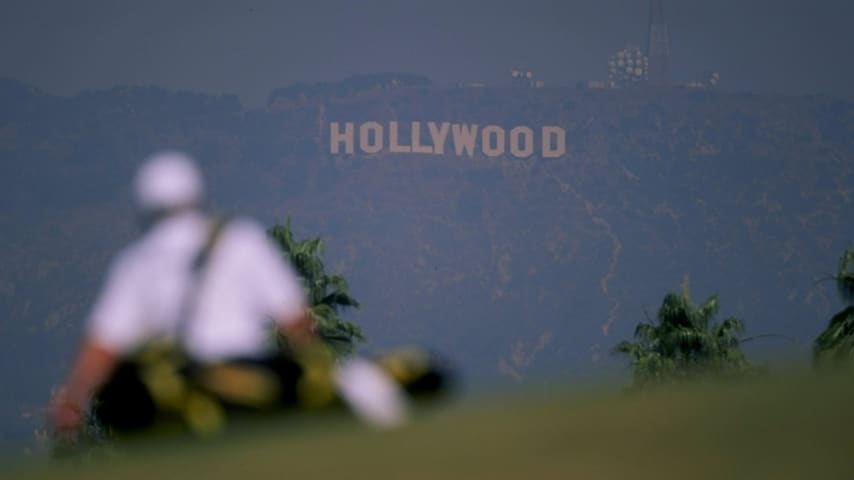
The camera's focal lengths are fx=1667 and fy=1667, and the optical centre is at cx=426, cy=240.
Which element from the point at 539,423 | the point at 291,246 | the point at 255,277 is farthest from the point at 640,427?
the point at 291,246

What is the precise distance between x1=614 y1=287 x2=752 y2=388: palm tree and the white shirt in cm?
5164

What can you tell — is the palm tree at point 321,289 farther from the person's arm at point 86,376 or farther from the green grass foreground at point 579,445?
the green grass foreground at point 579,445

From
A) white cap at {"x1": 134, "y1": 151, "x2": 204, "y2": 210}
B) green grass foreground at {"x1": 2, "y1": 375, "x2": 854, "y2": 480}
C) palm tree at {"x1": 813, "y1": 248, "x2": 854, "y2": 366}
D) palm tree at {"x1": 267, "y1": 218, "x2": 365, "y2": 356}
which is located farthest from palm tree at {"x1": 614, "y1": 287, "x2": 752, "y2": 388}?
green grass foreground at {"x1": 2, "y1": 375, "x2": 854, "y2": 480}

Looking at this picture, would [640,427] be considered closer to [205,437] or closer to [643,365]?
[205,437]

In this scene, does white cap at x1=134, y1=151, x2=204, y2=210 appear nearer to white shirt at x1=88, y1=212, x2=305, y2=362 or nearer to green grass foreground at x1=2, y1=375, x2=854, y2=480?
white shirt at x1=88, y1=212, x2=305, y2=362

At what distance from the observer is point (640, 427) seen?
17.9ft

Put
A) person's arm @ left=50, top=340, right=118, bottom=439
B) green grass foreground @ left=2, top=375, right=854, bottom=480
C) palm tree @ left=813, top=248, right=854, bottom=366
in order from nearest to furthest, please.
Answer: green grass foreground @ left=2, top=375, right=854, bottom=480, person's arm @ left=50, top=340, right=118, bottom=439, palm tree @ left=813, top=248, right=854, bottom=366

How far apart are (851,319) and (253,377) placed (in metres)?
41.0

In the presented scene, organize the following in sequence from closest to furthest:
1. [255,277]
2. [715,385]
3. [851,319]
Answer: [715,385] < [255,277] < [851,319]

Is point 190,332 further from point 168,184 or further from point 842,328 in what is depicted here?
point 842,328

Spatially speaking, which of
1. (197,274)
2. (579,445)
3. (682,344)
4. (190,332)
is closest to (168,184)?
(197,274)

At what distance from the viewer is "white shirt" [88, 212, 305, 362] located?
807cm

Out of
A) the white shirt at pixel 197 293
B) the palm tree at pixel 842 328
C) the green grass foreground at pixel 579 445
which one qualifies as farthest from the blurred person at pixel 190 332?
the palm tree at pixel 842 328

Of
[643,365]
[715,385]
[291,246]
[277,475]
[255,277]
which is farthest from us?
[291,246]
